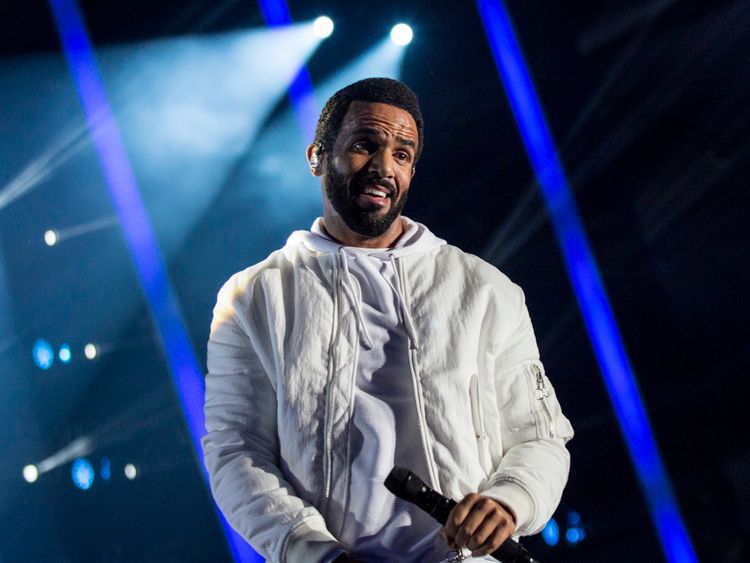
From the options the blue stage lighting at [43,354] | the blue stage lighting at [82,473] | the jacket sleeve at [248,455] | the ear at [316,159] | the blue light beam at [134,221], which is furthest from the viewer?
the blue light beam at [134,221]

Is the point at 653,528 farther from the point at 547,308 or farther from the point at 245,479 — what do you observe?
the point at 245,479

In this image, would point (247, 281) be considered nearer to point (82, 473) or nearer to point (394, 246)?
point (394, 246)

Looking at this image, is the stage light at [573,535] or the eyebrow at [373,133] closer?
the eyebrow at [373,133]

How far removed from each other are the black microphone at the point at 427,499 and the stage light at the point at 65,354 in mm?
2751

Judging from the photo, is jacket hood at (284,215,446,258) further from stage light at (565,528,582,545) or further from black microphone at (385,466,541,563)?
stage light at (565,528,582,545)

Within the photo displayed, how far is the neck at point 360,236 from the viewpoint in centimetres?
187

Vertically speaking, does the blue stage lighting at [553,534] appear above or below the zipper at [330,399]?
below

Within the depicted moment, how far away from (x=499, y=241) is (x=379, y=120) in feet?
7.89

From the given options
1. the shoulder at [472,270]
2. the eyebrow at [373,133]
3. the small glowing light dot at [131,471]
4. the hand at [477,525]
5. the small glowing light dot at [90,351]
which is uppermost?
the small glowing light dot at [90,351]

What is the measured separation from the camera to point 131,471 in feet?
13.0

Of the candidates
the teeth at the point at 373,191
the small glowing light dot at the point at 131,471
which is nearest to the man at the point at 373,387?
the teeth at the point at 373,191

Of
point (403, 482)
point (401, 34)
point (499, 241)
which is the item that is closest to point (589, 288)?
point (499, 241)

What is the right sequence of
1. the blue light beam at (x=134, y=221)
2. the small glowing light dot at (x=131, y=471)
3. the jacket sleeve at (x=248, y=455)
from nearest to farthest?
the jacket sleeve at (x=248, y=455) → the blue light beam at (x=134, y=221) → the small glowing light dot at (x=131, y=471)

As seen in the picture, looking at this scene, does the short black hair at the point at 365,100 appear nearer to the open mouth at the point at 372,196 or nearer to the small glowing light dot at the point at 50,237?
the open mouth at the point at 372,196
